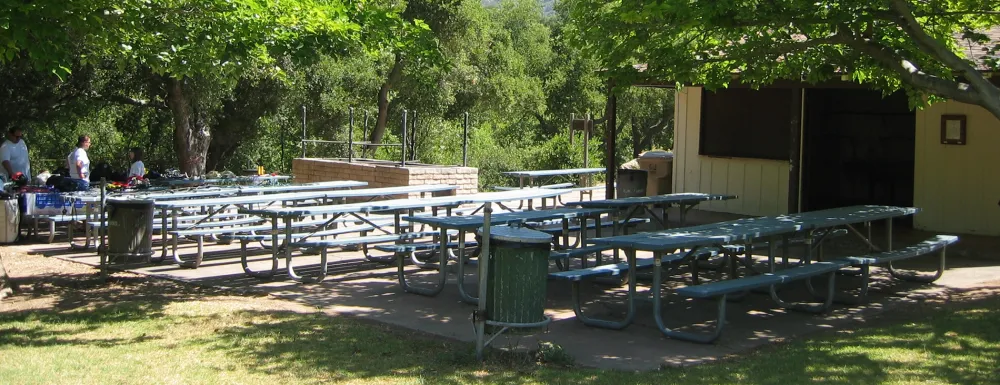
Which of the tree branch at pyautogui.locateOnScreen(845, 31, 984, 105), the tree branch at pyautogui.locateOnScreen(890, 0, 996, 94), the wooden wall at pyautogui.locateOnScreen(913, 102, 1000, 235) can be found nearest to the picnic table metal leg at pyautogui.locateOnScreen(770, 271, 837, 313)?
the tree branch at pyautogui.locateOnScreen(845, 31, 984, 105)

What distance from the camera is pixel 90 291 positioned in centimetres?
920

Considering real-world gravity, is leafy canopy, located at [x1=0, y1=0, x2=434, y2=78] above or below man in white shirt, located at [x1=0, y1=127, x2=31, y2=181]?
above

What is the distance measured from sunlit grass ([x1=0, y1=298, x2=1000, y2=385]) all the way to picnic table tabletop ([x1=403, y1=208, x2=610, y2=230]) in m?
1.23

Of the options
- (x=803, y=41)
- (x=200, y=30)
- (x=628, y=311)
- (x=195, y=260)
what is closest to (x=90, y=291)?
(x=195, y=260)

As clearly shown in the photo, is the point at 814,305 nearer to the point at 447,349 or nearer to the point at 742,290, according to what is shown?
the point at 742,290

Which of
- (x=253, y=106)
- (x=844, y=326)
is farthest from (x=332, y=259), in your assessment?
(x=253, y=106)

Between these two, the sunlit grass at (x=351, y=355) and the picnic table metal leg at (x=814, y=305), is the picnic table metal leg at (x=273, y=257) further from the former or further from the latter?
the picnic table metal leg at (x=814, y=305)

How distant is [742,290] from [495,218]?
8.96 feet

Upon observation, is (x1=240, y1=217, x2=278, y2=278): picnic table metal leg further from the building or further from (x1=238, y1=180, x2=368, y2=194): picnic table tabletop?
the building

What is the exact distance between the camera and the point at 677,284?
9.67 m

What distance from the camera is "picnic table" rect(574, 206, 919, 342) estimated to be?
7195 mm

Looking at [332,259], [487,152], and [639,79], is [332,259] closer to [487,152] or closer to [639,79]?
[639,79]

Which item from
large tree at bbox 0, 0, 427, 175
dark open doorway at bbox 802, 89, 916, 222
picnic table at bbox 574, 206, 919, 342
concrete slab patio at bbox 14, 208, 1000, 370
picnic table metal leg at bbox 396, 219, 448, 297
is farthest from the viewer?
dark open doorway at bbox 802, 89, 916, 222

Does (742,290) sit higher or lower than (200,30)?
lower
